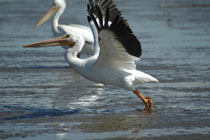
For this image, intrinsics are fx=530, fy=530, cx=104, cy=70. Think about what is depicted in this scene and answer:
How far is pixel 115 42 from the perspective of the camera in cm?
688

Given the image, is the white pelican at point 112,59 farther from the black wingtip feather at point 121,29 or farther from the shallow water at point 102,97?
the shallow water at point 102,97

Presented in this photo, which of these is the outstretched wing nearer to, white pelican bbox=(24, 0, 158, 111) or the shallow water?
white pelican bbox=(24, 0, 158, 111)

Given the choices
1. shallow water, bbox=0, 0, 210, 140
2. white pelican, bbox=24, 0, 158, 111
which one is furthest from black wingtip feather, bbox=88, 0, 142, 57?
shallow water, bbox=0, 0, 210, 140

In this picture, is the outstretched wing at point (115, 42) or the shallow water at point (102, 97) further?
the outstretched wing at point (115, 42)

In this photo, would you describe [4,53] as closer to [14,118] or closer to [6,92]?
[6,92]

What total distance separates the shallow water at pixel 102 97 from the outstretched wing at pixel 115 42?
0.68 meters

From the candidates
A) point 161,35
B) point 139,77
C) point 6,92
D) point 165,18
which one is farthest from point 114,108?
point 165,18

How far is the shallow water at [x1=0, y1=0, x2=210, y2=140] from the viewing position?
6332 mm

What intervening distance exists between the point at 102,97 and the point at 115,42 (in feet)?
5.39

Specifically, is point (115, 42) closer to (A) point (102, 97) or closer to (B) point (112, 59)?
(B) point (112, 59)

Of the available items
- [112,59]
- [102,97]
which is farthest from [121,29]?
[102,97]

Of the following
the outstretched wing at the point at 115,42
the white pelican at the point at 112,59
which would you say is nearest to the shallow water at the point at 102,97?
the white pelican at the point at 112,59

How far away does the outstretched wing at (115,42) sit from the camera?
663 centimetres

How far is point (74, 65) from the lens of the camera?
25.1 ft
